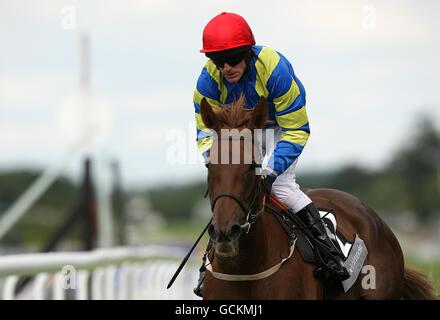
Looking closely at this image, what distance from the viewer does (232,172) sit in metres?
4.55

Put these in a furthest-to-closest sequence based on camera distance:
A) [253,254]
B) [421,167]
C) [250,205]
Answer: [421,167] → [253,254] → [250,205]

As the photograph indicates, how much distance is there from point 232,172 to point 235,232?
12.7 inches

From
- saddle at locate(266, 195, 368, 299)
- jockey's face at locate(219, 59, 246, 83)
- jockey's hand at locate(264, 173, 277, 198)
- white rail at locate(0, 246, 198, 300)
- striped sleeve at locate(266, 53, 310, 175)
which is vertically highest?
jockey's face at locate(219, 59, 246, 83)

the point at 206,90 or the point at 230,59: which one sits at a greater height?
the point at 230,59

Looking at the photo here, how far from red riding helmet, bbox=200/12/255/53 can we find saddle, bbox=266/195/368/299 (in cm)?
99

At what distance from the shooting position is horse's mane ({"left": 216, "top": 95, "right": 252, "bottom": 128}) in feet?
15.8

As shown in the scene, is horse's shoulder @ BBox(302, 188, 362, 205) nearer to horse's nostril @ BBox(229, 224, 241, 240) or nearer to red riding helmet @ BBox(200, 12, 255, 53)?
red riding helmet @ BBox(200, 12, 255, 53)

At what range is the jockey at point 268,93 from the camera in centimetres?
507

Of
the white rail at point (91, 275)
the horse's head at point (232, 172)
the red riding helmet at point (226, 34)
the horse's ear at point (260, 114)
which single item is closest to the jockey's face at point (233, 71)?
the red riding helmet at point (226, 34)

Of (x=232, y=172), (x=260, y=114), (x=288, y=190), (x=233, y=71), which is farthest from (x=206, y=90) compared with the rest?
(x=232, y=172)

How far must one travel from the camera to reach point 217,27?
508 cm

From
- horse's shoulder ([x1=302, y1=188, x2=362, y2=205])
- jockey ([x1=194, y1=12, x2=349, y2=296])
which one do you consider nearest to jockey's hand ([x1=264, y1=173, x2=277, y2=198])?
jockey ([x1=194, y1=12, x2=349, y2=296])

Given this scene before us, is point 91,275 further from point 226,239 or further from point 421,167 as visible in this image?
point 421,167
